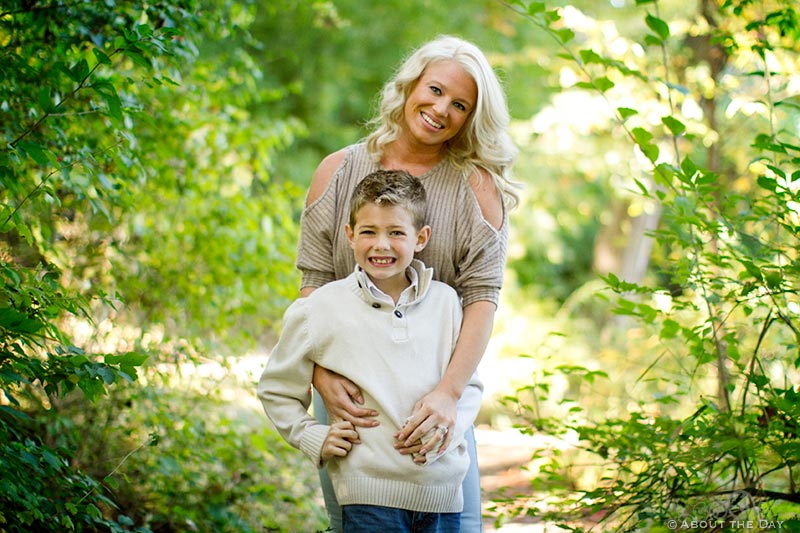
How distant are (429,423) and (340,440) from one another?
229 millimetres

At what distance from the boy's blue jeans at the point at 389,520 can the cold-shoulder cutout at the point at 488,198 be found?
2.73 ft

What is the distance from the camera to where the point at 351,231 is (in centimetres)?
229

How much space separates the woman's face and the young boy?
23 cm

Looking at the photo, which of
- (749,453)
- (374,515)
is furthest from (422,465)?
(749,453)

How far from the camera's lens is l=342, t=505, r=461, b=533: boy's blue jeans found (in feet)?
6.79

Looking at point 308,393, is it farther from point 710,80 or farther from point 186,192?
point 710,80

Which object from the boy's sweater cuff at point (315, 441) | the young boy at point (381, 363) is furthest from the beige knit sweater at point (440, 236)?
Answer: the boy's sweater cuff at point (315, 441)

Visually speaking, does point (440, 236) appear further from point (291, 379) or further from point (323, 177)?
point (291, 379)

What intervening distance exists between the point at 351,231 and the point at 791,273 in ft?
3.70

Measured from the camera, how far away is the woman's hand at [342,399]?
2.12 metres

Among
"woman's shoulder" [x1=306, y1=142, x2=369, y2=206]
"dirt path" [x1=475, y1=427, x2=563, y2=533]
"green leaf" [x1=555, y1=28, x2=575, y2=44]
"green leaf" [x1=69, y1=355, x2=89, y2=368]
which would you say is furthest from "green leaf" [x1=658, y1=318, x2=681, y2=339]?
"dirt path" [x1=475, y1=427, x2=563, y2=533]

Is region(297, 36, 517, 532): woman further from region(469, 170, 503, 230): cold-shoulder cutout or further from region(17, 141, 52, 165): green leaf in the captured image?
region(17, 141, 52, 165): green leaf

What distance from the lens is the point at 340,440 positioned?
210 cm

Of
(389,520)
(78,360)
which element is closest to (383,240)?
(389,520)
